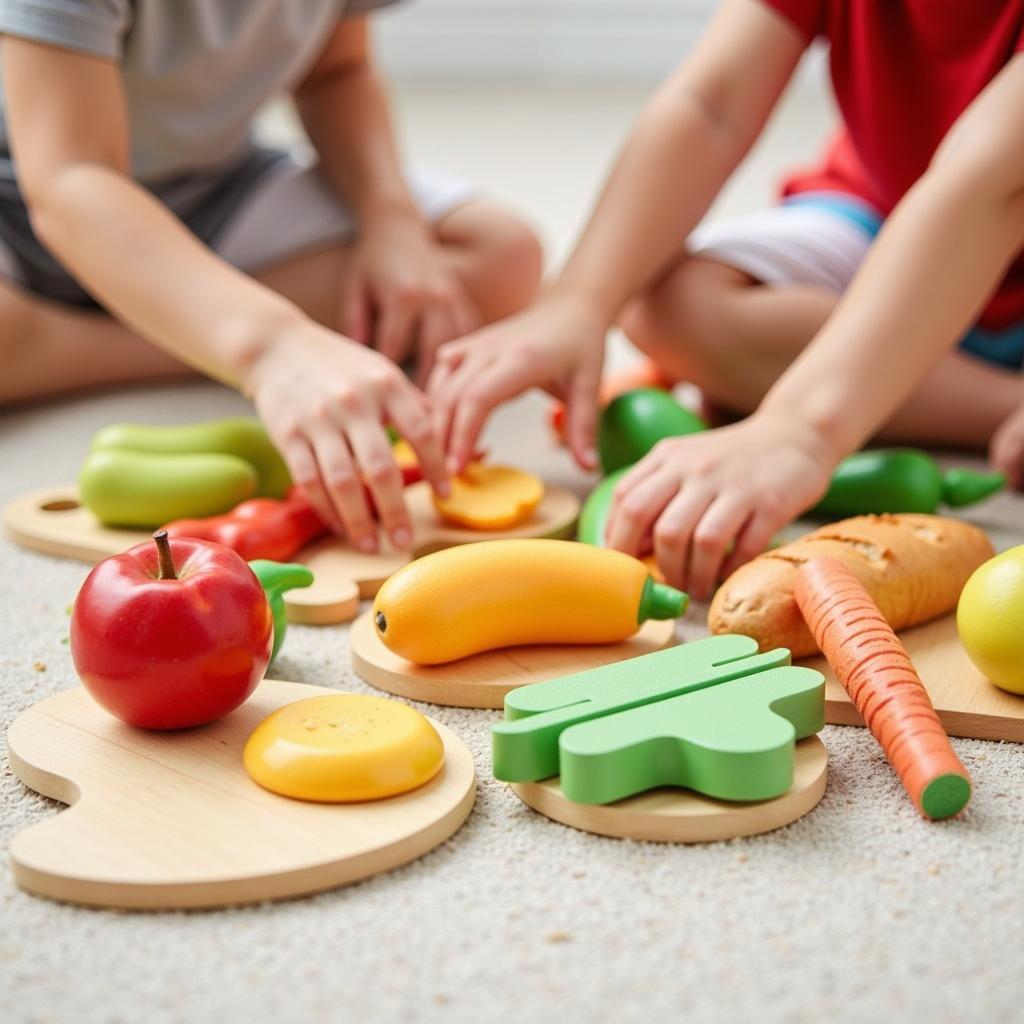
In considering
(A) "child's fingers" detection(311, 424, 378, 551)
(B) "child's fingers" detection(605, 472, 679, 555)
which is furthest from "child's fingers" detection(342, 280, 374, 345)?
(B) "child's fingers" detection(605, 472, 679, 555)

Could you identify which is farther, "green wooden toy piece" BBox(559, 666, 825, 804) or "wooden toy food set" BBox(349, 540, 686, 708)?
"wooden toy food set" BBox(349, 540, 686, 708)

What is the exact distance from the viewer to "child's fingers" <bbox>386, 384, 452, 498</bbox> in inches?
38.7

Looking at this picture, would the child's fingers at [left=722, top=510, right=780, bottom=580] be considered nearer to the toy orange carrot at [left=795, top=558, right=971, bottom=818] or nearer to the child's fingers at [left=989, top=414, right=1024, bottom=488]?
the toy orange carrot at [left=795, top=558, right=971, bottom=818]

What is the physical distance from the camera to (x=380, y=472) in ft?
3.12

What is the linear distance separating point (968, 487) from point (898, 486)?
7 cm

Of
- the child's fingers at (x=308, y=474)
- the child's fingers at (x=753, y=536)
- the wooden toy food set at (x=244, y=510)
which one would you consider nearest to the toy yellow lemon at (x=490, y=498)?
the wooden toy food set at (x=244, y=510)

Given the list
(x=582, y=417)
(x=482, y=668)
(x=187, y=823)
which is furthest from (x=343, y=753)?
(x=582, y=417)

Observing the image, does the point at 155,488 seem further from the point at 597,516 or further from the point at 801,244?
the point at 801,244

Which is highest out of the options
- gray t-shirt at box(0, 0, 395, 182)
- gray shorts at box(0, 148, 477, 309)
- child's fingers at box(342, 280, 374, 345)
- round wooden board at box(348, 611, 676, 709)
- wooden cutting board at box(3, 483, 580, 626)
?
gray t-shirt at box(0, 0, 395, 182)

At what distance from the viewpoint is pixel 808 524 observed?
3.68 feet

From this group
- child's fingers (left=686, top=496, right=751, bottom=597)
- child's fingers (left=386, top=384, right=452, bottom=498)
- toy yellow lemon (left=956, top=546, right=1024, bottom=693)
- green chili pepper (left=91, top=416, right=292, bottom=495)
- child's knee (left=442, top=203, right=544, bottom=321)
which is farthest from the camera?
child's knee (left=442, top=203, right=544, bottom=321)

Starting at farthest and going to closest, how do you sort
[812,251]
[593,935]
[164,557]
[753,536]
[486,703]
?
[812,251] < [753,536] < [486,703] < [164,557] < [593,935]

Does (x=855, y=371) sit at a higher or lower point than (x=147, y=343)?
higher

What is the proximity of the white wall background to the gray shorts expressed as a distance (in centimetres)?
244
